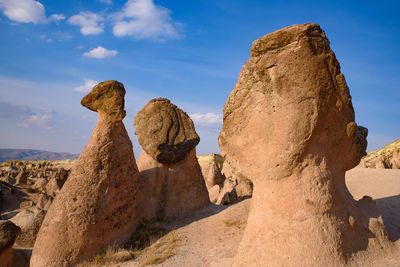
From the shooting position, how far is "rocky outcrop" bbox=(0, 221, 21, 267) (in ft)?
15.4

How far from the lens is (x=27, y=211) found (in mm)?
6562

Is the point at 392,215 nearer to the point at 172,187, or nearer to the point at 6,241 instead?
the point at 172,187

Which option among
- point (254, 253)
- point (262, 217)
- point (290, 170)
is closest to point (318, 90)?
point (290, 170)

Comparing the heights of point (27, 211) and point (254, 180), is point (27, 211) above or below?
below

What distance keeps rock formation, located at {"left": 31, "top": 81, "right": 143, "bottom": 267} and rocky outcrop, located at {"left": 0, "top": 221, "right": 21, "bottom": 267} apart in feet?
1.50

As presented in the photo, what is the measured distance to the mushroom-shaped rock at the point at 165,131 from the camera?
6824 millimetres

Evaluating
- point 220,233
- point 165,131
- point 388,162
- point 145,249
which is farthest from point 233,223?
point 388,162

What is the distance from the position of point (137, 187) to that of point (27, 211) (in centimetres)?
260

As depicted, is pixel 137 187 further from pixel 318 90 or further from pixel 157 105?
pixel 318 90

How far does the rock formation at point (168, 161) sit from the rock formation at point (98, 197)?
2.08 feet

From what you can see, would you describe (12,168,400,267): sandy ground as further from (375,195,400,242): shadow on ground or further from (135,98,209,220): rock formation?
(135,98,209,220): rock formation

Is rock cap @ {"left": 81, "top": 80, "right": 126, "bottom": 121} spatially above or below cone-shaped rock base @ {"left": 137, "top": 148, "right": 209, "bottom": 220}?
above

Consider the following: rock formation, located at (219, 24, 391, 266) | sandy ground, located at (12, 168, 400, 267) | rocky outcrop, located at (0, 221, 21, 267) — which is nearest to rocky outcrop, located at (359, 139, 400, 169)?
sandy ground, located at (12, 168, 400, 267)

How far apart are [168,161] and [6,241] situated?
10.8 feet
